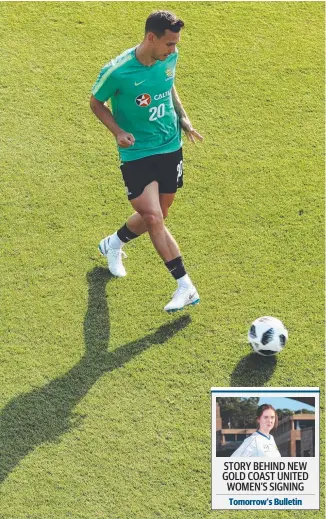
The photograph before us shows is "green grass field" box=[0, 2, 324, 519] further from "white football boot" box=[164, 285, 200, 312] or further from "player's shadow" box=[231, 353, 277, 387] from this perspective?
"white football boot" box=[164, 285, 200, 312]

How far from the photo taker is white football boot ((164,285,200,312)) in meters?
7.73

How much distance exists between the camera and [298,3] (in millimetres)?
10773

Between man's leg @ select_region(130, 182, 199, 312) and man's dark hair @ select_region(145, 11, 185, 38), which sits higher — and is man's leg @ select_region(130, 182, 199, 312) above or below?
below

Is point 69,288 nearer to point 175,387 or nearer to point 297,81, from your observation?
point 175,387

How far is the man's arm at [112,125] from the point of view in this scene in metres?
7.28

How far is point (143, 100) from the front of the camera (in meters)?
7.41

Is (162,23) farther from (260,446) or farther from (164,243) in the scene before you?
(260,446)

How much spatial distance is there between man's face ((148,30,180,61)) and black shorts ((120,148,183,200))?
0.87 m

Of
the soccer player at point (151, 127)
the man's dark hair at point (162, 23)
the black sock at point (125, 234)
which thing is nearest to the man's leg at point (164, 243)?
the soccer player at point (151, 127)

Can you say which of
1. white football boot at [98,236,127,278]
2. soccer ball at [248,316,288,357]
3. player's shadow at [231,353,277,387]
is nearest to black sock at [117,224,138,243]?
white football boot at [98,236,127,278]

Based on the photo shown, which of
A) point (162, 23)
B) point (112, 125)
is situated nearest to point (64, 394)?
point (112, 125)

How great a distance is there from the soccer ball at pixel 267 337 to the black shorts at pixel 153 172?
1382 millimetres

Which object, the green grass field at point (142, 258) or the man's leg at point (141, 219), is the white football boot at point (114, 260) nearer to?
the green grass field at point (142, 258)

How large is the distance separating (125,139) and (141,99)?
0.38 m
